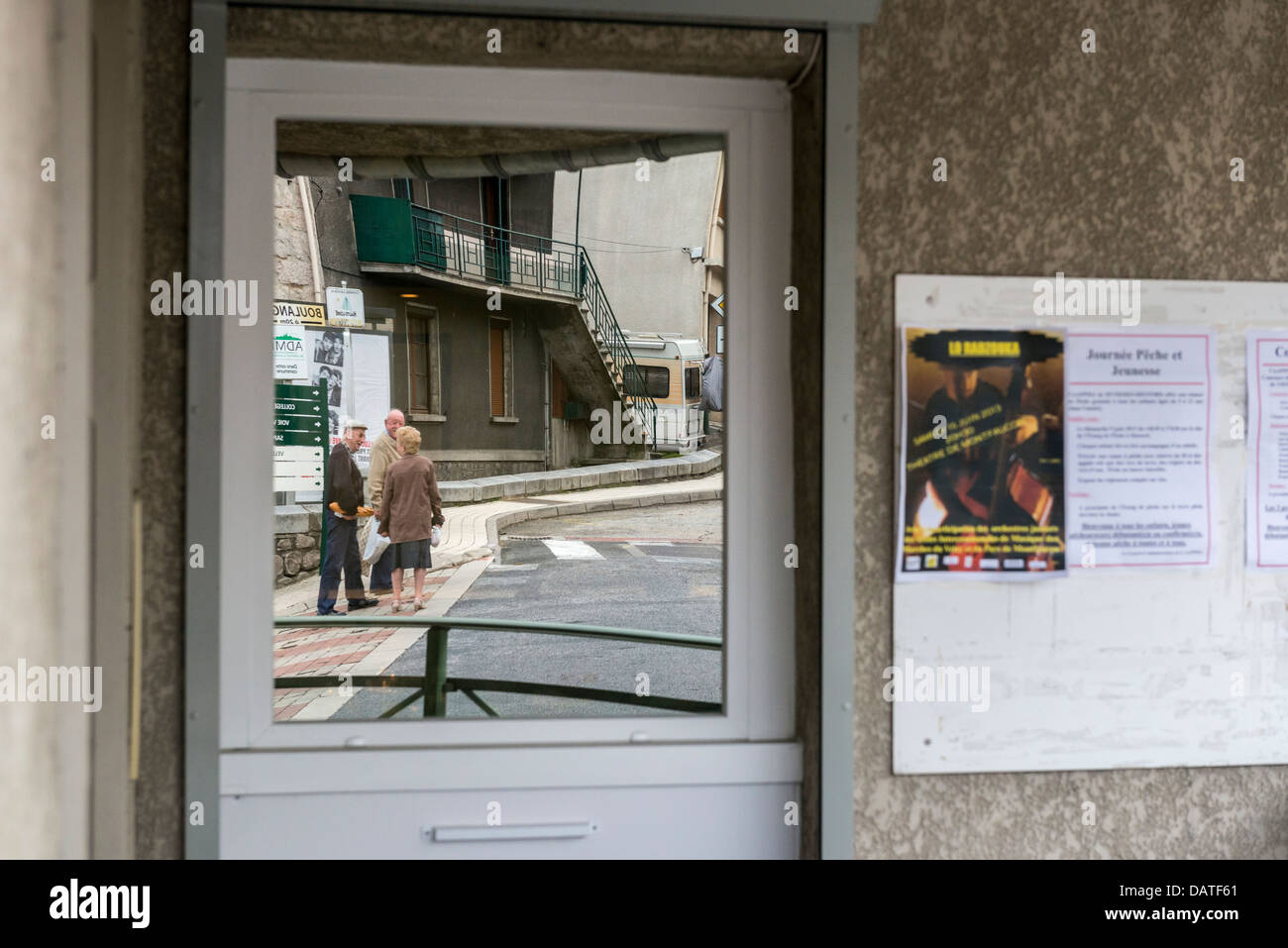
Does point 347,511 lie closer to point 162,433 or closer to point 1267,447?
point 162,433

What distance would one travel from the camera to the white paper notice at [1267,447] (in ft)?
6.13

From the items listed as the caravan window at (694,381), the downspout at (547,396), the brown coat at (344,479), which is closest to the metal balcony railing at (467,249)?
the downspout at (547,396)

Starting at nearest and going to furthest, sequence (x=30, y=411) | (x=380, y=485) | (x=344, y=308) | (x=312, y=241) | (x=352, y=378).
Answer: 1. (x=30, y=411)
2. (x=312, y=241)
3. (x=380, y=485)
4. (x=352, y=378)
5. (x=344, y=308)

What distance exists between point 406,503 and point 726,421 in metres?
5.71

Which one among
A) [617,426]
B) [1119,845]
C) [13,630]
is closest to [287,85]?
[13,630]

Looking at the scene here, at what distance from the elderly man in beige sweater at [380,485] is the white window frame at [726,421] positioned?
561 cm

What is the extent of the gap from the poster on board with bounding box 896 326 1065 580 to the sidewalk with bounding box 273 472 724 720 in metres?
0.38

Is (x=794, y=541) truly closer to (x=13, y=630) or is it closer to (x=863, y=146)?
(x=863, y=146)

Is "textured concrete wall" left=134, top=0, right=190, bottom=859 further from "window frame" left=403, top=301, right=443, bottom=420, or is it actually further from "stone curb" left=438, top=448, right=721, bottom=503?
"window frame" left=403, top=301, right=443, bottom=420

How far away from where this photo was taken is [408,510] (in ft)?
23.9

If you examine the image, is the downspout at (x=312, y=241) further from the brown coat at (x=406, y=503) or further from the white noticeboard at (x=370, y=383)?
the brown coat at (x=406, y=503)

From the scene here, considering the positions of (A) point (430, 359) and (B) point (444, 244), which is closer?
(B) point (444, 244)

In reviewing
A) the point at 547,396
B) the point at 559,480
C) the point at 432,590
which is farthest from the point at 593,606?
the point at 547,396

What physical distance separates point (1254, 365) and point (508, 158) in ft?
6.45
